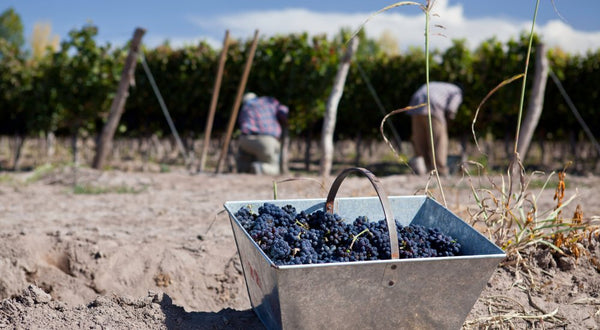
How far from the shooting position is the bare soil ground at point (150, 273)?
2.43m

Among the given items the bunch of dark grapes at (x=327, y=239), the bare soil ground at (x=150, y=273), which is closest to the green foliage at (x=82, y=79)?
the bare soil ground at (x=150, y=273)

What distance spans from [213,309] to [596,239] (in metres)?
2.29

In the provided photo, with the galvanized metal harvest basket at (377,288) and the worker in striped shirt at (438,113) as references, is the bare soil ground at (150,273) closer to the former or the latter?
the galvanized metal harvest basket at (377,288)

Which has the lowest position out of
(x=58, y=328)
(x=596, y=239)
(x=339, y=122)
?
(x=58, y=328)

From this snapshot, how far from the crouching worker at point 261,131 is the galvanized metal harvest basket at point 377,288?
716cm

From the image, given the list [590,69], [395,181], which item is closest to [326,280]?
[395,181]

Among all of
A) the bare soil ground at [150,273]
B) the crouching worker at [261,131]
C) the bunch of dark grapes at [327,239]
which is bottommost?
the bare soil ground at [150,273]

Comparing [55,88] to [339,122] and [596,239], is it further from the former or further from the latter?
[596,239]

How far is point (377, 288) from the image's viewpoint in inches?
82.8

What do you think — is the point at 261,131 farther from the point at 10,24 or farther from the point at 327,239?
the point at 10,24

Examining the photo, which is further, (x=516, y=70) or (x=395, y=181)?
(x=516, y=70)

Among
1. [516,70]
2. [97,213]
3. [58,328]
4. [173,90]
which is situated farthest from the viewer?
[173,90]

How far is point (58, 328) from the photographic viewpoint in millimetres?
2232

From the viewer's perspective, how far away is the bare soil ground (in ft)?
Result: 7.97
